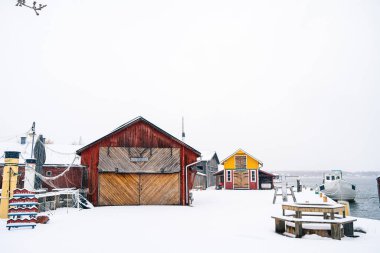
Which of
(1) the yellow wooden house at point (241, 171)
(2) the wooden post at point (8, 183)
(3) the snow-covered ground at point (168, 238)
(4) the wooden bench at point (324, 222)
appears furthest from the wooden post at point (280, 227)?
(1) the yellow wooden house at point (241, 171)

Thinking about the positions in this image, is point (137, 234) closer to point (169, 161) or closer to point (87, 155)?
point (169, 161)

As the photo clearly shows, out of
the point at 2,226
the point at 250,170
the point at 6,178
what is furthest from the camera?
the point at 250,170

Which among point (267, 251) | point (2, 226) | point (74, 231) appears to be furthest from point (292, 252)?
point (2, 226)

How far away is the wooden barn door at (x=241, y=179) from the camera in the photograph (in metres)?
43.0

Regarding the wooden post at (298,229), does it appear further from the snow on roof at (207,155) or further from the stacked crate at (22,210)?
the snow on roof at (207,155)

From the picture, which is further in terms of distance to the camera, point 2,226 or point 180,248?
point 2,226

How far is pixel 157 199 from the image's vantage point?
20016mm

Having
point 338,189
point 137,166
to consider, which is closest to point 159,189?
point 137,166

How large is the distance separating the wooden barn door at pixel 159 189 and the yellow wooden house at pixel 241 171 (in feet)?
79.7

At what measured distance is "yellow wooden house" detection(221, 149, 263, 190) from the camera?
141 feet

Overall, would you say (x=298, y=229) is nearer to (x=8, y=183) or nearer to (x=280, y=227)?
(x=280, y=227)

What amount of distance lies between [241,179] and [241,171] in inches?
47.1

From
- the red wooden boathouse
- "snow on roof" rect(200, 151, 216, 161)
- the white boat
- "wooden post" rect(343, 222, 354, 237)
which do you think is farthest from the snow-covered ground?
"snow on roof" rect(200, 151, 216, 161)

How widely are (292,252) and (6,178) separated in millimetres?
12745
